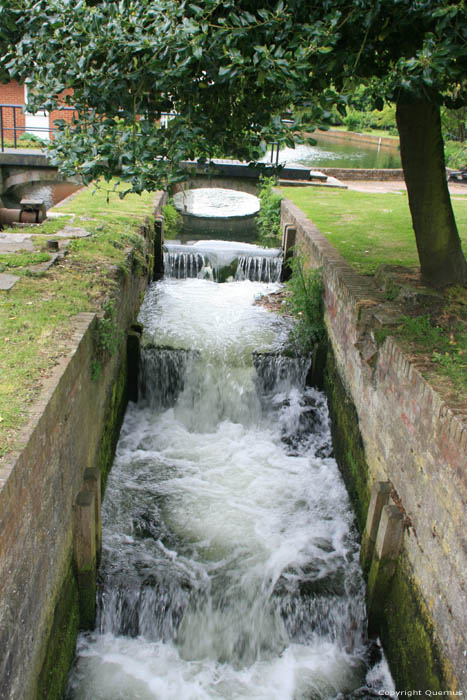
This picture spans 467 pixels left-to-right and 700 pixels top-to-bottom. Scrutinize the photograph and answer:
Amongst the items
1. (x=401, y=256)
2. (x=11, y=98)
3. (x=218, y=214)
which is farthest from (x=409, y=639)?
(x=11, y=98)

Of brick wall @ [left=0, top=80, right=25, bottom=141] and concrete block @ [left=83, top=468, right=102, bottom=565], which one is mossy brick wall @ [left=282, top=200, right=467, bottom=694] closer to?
concrete block @ [left=83, top=468, right=102, bottom=565]

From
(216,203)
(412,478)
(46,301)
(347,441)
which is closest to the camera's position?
(412,478)

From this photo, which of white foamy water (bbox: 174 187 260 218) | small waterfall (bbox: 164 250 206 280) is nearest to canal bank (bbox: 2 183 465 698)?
small waterfall (bbox: 164 250 206 280)

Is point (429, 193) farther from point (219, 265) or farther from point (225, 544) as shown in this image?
point (219, 265)

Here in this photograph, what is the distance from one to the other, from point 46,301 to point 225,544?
3087mm

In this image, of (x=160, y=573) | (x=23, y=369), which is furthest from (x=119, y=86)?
(x=160, y=573)

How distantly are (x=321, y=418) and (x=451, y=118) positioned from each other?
14.8ft

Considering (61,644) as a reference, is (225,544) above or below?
below

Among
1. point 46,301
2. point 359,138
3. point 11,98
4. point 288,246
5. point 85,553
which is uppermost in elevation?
point 11,98

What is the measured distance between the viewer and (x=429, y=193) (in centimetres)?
671

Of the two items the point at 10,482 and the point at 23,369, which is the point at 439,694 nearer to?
the point at 10,482

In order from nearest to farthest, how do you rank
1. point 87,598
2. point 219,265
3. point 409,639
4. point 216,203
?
point 409,639, point 87,598, point 219,265, point 216,203

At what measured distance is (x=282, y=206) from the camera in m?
15.7

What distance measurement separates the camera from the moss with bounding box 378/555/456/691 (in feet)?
13.4
